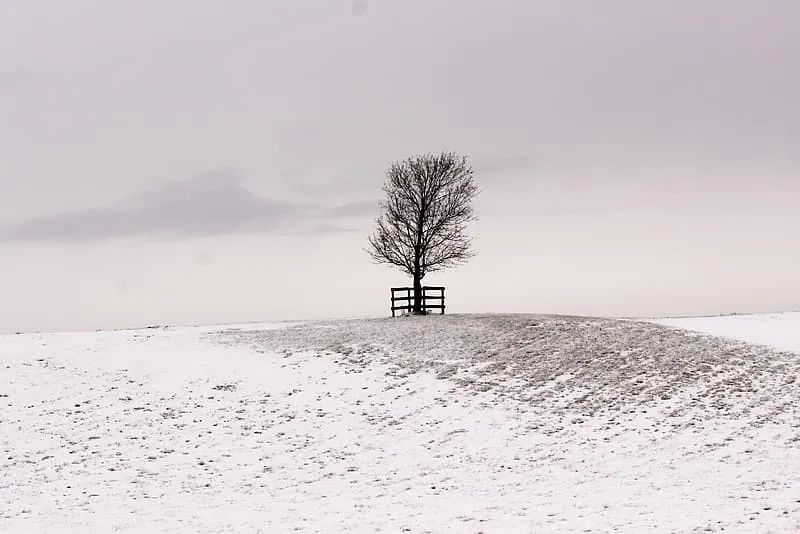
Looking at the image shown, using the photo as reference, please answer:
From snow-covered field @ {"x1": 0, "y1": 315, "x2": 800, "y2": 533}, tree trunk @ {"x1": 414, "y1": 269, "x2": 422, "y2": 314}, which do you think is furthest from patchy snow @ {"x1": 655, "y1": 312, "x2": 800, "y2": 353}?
tree trunk @ {"x1": 414, "y1": 269, "x2": 422, "y2": 314}

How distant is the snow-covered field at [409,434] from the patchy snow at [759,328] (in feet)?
3.31

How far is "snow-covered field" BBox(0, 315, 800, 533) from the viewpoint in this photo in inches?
557

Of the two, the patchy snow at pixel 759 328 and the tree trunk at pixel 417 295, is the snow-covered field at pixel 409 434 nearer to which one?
the patchy snow at pixel 759 328

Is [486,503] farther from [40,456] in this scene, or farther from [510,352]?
[510,352]

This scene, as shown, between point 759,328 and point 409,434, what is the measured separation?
27085 millimetres

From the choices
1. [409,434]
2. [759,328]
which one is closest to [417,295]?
[759,328]

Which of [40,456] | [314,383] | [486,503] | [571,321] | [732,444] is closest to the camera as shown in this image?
[486,503]

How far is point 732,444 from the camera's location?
17.7 metres

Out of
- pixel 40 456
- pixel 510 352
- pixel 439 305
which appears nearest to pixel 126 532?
pixel 40 456

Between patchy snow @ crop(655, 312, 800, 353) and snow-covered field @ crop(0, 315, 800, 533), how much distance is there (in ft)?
3.31

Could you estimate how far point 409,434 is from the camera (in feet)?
65.5

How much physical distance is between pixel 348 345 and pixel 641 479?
1718 centimetres

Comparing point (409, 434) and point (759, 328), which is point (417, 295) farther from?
point (409, 434)

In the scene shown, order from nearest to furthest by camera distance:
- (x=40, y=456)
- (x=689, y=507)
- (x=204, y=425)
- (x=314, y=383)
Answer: (x=689, y=507), (x=40, y=456), (x=204, y=425), (x=314, y=383)
